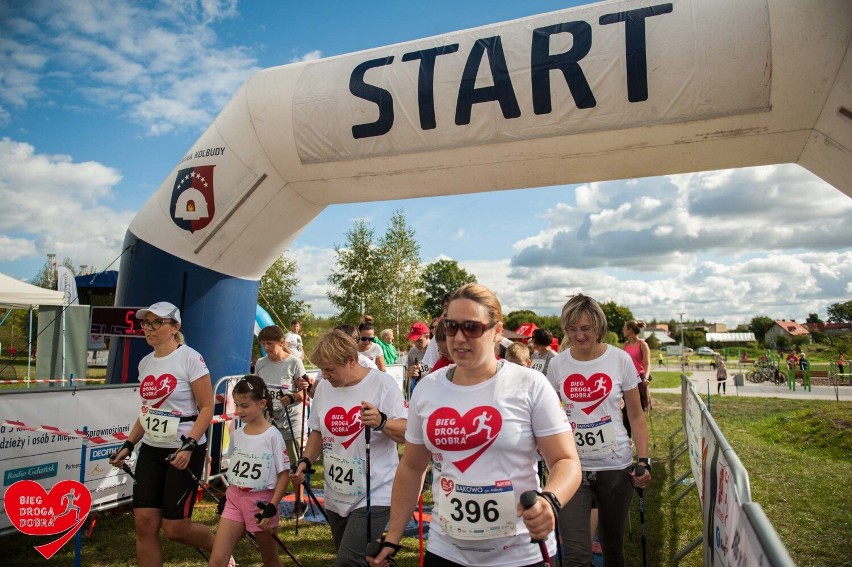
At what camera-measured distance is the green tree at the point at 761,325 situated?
123 metres

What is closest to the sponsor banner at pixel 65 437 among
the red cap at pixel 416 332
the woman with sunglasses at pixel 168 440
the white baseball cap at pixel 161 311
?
the woman with sunglasses at pixel 168 440

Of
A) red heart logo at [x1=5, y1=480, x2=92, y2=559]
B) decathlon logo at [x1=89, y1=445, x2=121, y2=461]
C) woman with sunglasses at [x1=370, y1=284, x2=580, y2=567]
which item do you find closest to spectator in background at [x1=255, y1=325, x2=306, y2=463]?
decathlon logo at [x1=89, y1=445, x2=121, y2=461]

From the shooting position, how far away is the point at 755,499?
6.55 metres

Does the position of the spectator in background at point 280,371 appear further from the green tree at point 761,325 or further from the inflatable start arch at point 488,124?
the green tree at point 761,325

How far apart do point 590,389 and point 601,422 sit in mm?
217

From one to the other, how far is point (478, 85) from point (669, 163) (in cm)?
189

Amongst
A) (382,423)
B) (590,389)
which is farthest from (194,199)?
(590,389)

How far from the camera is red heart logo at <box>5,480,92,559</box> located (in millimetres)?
4348

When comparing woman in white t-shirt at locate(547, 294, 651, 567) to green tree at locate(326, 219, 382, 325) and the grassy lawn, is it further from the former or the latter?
green tree at locate(326, 219, 382, 325)

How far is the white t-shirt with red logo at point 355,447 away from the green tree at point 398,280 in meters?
31.1

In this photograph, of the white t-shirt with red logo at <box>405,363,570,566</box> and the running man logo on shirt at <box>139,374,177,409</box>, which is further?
the running man logo on shirt at <box>139,374,177,409</box>

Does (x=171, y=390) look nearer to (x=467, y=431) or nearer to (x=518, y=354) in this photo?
(x=467, y=431)

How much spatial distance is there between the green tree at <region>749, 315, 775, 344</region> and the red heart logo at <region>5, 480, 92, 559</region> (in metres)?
136

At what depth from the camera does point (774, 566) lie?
173 cm
